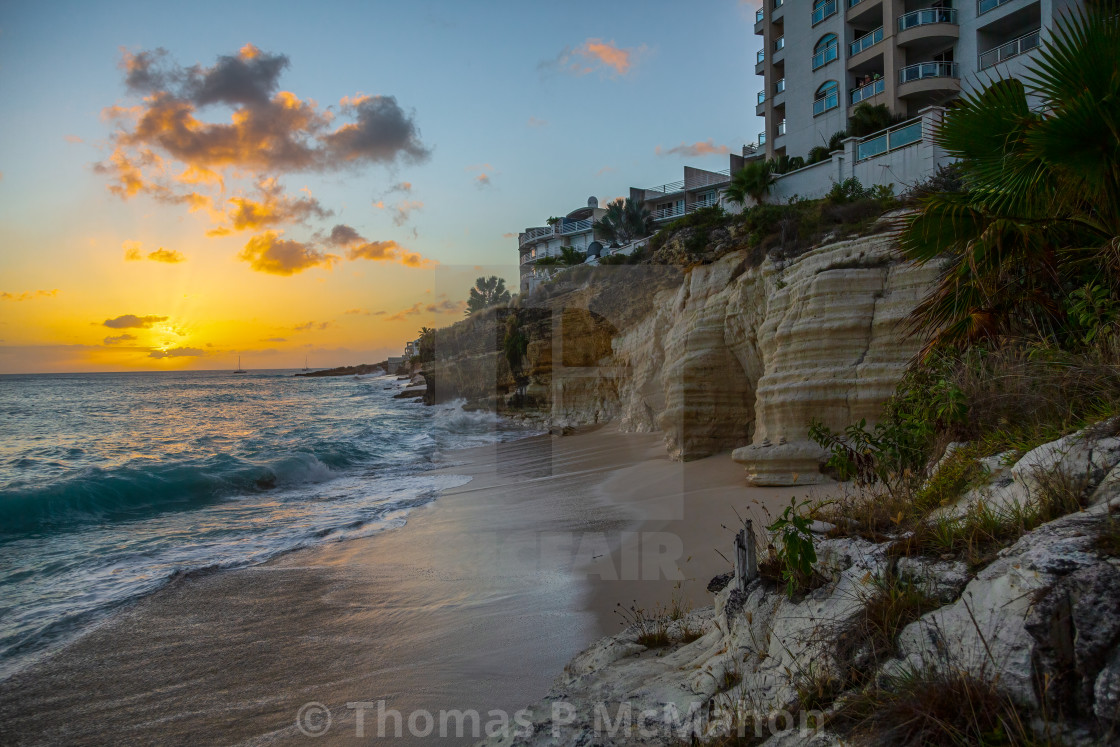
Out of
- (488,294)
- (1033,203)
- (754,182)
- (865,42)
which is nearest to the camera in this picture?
(1033,203)

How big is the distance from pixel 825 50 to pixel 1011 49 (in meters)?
7.66

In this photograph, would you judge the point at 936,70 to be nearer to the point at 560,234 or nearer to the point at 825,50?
the point at 825,50

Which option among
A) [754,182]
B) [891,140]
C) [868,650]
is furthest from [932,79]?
[868,650]

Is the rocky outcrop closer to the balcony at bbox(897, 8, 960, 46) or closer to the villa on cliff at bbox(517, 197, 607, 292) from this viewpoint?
the balcony at bbox(897, 8, 960, 46)

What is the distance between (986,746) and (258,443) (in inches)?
825

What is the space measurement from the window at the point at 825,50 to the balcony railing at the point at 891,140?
11.9 metres

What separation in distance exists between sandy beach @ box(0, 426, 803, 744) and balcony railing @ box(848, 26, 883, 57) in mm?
23472

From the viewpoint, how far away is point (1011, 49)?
20.7 metres

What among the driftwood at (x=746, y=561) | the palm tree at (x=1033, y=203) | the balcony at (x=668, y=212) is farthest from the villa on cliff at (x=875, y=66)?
the driftwood at (x=746, y=561)

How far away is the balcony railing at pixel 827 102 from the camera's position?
85.6ft

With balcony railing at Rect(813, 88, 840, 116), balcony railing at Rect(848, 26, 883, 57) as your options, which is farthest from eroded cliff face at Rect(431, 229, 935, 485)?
balcony railing at Rect(848, 26, 883, 57)

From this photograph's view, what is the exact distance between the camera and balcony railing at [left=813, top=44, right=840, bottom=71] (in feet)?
85.9

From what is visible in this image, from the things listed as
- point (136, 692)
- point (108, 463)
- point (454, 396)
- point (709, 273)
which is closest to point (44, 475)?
point (108, 463)

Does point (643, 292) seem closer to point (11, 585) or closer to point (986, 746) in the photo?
point (11, 585)
